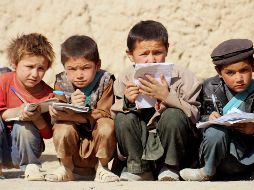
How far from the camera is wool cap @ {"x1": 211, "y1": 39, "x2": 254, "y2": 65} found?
5.86 metres

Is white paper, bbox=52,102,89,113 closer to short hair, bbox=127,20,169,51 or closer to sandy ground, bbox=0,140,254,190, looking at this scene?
sandy ground, bbox=0,140,254,190

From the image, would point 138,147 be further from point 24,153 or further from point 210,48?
point 210,48

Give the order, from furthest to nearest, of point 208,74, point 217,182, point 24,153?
1. point 208,74
2. point 24,153
3. point 217,182

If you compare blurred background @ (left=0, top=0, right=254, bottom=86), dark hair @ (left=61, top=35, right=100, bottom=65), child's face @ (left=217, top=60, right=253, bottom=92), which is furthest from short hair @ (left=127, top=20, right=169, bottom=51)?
blurred background @ (left=0, top=0, right=254, bottom=86)

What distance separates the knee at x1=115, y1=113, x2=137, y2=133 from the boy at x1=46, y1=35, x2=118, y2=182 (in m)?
0.09

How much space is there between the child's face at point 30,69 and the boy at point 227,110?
1334 millimetres

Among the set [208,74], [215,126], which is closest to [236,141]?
[215,126]

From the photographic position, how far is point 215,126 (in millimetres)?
5773

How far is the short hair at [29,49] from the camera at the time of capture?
6363 mm

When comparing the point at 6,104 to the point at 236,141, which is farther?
the point at 6,104

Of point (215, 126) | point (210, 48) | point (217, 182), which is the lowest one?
point (217, 182)

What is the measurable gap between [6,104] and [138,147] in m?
1.19

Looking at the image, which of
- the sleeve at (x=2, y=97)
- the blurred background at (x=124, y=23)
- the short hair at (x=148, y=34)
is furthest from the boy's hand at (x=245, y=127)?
the blurred background at (x=124, y=23)

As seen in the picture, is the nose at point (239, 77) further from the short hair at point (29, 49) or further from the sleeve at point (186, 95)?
the short hair at point (29, 49)
